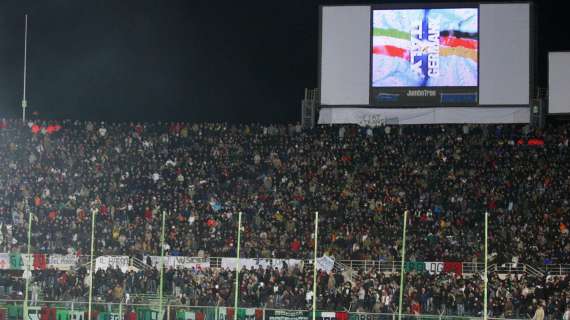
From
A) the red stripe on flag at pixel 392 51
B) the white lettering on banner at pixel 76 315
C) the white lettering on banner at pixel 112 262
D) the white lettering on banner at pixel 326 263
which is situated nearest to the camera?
the white lettering on banner at pixel 76 315

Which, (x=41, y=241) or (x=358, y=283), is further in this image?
(x=41, y=241)

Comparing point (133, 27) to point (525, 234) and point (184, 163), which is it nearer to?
point (184, 163)

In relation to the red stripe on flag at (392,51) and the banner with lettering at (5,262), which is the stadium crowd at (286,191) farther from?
the red stripe on flag at (392,51)

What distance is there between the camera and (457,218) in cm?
4188

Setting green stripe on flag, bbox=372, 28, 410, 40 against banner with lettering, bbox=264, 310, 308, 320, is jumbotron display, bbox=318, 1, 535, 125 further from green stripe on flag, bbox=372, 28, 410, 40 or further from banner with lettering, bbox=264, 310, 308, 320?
banner with lettering, bbox=264, 310, 308, 320

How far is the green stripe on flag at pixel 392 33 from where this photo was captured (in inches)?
1799

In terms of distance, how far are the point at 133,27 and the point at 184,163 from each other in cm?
828

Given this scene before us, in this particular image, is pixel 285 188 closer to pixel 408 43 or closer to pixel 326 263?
pixel 326 263

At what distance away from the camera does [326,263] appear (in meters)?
38.5

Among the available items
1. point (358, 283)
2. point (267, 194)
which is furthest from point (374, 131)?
point (358, 283)

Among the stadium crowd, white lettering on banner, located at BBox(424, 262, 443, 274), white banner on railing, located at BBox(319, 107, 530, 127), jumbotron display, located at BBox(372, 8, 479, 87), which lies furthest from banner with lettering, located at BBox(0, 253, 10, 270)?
jumbotron display, located at BBox(372, 8, 479, 87)

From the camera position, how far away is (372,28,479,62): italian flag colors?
4531 cm

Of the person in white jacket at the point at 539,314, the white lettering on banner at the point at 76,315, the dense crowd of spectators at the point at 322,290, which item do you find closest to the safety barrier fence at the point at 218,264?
the dense crowd of spectators at the point at 322,290

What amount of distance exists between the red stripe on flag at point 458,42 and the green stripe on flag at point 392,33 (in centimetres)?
131
